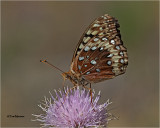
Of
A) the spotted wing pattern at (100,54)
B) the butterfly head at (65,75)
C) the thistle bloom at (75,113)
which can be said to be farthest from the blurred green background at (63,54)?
the butterfly head at (65,75)

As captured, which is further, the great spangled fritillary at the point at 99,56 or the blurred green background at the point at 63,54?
the blurred green background at the point at 63,54

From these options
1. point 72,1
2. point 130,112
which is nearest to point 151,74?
point 130,112

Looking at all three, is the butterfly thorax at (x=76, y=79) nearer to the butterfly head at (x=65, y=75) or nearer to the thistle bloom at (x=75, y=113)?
the butterfly head at (x=65, y=75)

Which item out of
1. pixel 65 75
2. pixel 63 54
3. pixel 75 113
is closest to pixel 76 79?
pixel 65 75

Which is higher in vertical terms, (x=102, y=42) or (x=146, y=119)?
(x=102, y=42)

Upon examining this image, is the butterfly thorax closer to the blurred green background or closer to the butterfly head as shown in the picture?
the butterfly head

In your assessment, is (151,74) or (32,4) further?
(32,4)

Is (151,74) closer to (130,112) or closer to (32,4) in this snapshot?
(130,112)
